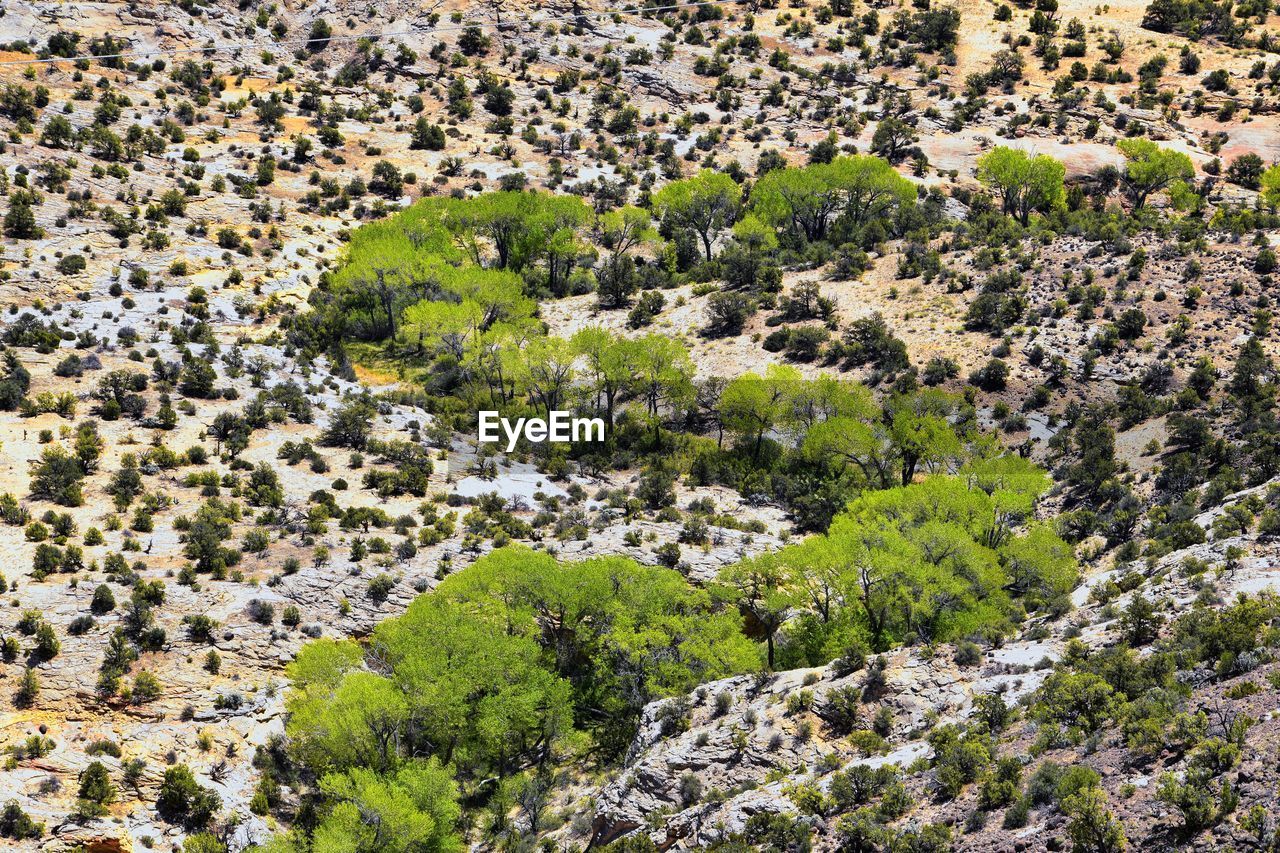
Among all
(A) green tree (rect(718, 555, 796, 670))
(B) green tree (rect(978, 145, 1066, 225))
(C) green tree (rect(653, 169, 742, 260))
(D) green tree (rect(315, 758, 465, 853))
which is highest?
(B) green tree (rect(978, 145, 1066, 225))

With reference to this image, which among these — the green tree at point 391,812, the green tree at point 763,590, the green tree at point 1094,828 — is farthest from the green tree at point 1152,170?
the green tree at point 1094,828

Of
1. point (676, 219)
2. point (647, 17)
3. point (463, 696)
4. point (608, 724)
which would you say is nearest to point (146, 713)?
point (463, 696)

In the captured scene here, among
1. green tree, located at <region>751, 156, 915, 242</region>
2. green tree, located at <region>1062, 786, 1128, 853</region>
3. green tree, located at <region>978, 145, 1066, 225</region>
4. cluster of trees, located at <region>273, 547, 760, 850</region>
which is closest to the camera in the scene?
green tree, located at <region>1062, 786, 1128, 853</region>

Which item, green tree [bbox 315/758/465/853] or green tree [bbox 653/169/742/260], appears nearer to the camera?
green tree [bbox 315/758/465/853]

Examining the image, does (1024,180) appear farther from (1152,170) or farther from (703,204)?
(703,204)

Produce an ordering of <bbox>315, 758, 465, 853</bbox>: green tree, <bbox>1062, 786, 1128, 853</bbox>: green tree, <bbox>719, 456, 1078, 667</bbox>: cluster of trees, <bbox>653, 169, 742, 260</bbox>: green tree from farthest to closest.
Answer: <bbox>653, 169, 742, 260</bbox>: green tree → <bbox>719, 456, 1078, 667</bbox>: cluster of trees → <bbox>315, 758, 465, 853</bbox>: green tree → <bbox>1062, 786, 1128, 853</bbox>: green tree

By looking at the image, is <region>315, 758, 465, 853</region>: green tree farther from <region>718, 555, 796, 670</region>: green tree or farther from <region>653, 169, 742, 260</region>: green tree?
<region>653, 169, 742, 260</region>: green tree

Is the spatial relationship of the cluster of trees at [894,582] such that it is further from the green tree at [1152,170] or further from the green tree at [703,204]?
the green tree at [1152,170]

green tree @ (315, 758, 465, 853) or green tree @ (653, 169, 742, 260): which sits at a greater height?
green tree @ (653, 169, 742, 260)

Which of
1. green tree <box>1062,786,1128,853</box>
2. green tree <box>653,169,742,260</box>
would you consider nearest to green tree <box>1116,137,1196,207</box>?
green tree <box>653,169,742,260</box>

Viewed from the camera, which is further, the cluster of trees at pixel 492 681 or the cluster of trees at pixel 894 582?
the cluster of trees at pixel 894 582

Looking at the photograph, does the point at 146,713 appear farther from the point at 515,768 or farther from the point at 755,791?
the point at 755,791
